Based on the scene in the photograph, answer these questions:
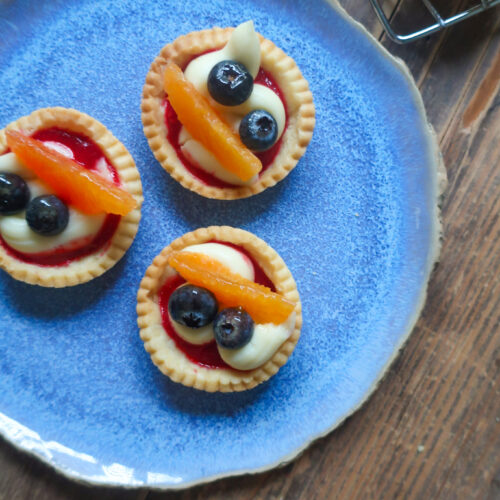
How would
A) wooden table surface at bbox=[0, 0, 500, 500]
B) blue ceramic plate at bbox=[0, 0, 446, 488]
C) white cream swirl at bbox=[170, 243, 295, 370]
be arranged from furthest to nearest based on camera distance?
wooden table surface at bbox=[0, 0, 500, 500] → blue ceramic plate at bbox=[0, 0, 446, 488] → white cream swirl at bbox=[170, 243, 295, 370]

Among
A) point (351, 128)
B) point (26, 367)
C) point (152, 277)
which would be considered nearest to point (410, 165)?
point (351, 128)

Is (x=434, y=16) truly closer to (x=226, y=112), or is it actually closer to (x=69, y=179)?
(x=226, y=112)

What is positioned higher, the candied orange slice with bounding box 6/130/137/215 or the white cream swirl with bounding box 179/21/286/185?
the white cream swirl with bounding box 179/21/286/185

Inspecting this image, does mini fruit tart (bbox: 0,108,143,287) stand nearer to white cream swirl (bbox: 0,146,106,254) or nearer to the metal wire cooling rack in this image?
white cream swirl (bbox: 0,146,106,254)

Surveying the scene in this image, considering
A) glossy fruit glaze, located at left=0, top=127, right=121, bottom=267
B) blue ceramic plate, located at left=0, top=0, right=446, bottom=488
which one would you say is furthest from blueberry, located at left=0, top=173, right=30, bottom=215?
blue ceramic plate, located at left=0, top=0, right=446, bottom=488

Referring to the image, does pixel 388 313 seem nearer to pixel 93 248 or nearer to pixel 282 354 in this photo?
pixel 282 354

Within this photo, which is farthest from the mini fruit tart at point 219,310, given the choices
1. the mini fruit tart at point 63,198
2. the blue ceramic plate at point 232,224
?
the mini fruit tart at point 63,198

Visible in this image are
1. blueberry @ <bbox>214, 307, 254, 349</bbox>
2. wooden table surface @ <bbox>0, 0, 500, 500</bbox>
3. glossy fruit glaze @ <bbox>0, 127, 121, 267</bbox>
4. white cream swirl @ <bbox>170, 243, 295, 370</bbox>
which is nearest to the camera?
blueberry @ <bbox>214, 307, 254, 349</bbox>
